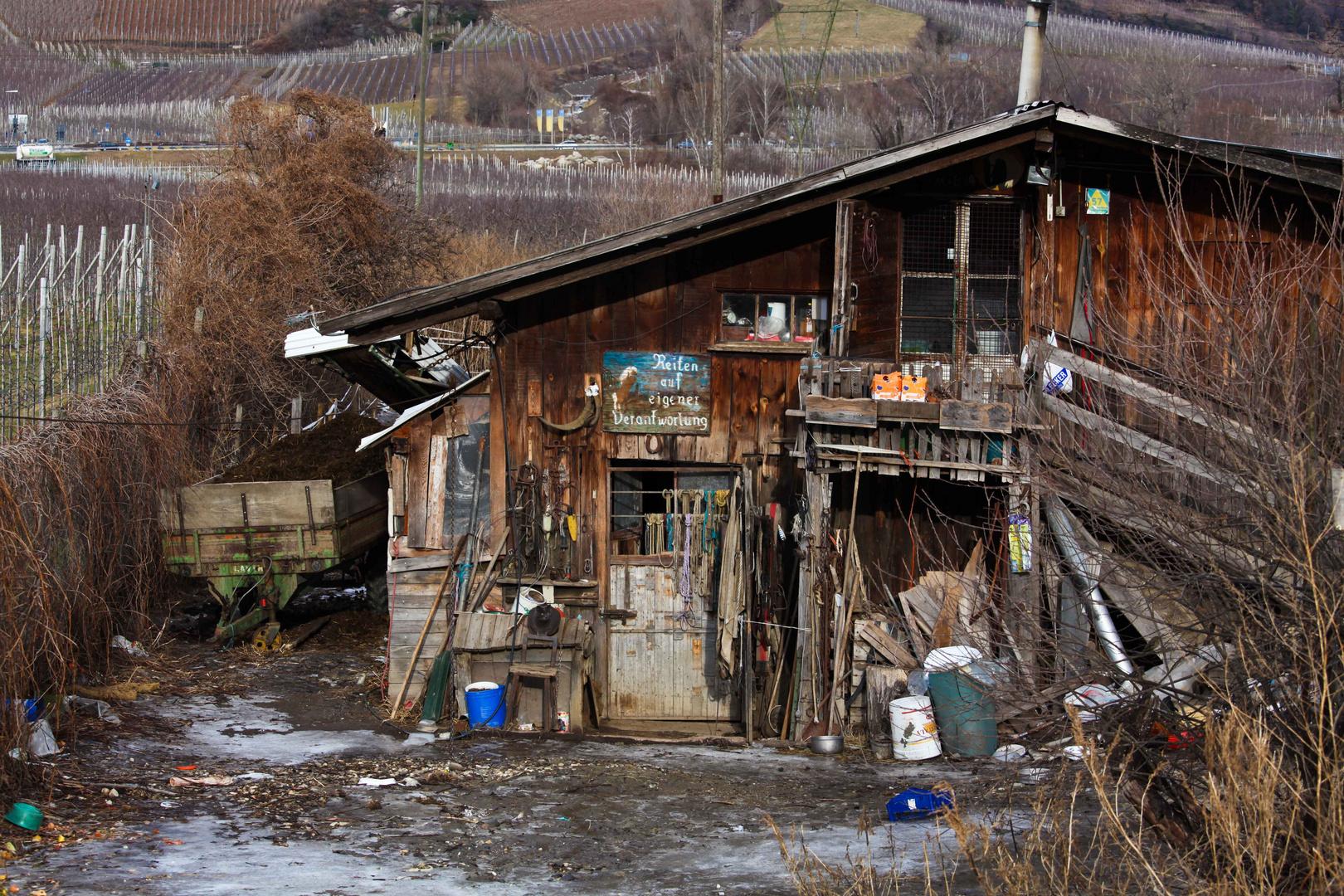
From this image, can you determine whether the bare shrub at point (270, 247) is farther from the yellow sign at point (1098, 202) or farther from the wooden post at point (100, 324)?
the yellow sign at point (1098, 202)

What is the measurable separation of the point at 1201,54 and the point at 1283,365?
82000 millimetres

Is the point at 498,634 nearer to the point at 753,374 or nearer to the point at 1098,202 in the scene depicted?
the point at 753,374

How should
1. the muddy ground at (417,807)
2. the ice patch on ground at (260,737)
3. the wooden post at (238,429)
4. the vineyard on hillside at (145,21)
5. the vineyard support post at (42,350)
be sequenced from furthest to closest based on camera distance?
the vineyard on hillside at (145,21)
the wooden post at (238,429)
the vineyard support post at (42,350)
the ice patch on ground at (260,737)
the muddy ground at (417,807)

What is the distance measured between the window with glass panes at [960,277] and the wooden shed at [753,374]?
0.09 feet

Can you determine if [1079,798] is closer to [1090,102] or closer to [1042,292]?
[1042,292]

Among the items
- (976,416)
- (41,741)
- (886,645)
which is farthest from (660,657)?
(41,741)

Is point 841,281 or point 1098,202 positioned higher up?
point 1098,202

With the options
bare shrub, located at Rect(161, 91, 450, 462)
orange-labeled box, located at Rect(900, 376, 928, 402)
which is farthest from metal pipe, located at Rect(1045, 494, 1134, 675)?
bare shrub, located at Rect(161, 91, 450, 462)

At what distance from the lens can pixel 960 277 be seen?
42.6 ft

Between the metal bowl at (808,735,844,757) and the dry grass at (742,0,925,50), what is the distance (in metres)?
78.1

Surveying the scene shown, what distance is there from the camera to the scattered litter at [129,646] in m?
13.8

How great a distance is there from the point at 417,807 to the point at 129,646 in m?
5.99

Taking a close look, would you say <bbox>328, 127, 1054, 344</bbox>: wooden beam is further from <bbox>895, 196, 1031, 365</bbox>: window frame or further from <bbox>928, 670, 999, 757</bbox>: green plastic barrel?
<bbox>928, 670, 999, 757</bbox>: green plastic barrel

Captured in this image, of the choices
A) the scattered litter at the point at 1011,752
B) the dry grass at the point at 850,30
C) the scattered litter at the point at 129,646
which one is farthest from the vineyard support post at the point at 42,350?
the dry grass at the point at 850,30
